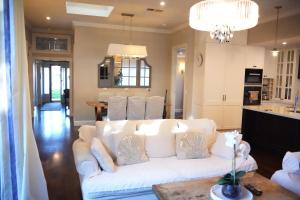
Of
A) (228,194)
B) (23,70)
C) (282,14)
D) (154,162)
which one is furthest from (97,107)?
(282,14)

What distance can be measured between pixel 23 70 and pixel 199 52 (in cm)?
489

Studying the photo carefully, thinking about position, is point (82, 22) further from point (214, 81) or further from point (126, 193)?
point (126, 193)

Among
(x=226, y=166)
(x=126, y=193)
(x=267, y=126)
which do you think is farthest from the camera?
(x=267, y=126)

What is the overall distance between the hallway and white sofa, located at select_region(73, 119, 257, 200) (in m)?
0.67

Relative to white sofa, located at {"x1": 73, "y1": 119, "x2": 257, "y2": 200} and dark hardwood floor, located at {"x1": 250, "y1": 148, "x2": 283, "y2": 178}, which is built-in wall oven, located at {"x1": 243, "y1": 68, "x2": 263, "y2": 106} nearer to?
dark hardwood floor, located at {"x1": 250, "y1": 148, "x2": 283, "y2": 178}

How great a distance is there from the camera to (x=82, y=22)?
730cm

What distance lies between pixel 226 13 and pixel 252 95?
15.1ft

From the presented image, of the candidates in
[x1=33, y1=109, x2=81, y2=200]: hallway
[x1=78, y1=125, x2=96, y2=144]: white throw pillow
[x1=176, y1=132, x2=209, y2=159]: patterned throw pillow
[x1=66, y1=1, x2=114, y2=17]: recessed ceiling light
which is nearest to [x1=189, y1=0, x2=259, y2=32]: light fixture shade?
[x1=176, y1=132, x2=209, y2=159]: patterned throw pillow

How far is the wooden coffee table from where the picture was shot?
216cm

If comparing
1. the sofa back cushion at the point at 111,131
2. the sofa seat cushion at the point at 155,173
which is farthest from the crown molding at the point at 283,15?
the sofa back cushion at the point at 111,131

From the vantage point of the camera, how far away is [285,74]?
7410mm


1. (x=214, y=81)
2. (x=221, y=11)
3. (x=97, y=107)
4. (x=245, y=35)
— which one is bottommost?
(x=97, y=107)

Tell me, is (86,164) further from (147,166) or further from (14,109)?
(14,109)

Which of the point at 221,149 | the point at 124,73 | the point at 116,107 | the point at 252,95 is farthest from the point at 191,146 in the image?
the point at 124,73
